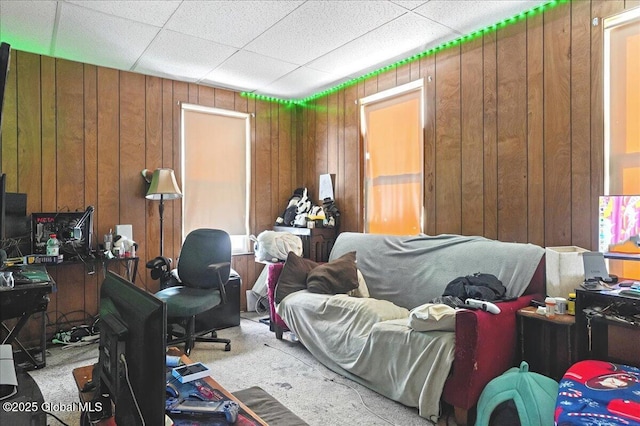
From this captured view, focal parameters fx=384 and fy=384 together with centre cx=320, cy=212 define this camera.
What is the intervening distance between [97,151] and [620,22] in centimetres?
433

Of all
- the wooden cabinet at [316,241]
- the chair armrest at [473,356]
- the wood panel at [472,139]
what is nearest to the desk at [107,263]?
the wooden cabinet at [316,241]

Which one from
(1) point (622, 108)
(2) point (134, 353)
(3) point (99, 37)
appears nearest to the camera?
(2) point (134, 353)

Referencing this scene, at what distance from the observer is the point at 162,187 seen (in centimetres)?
380

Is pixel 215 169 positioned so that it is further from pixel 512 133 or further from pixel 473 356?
pixel 473 356

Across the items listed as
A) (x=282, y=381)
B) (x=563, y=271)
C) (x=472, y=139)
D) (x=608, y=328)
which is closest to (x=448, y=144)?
(x=472, y=139)

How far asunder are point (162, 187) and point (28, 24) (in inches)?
63.4

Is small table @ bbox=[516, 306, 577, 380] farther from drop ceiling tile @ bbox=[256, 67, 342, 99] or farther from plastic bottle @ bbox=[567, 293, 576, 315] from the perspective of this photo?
drop ceiling tile @ bbox=[256, 67, 342, 99]

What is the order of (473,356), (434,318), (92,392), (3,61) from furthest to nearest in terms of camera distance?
1. (434,318)
2. (473,356)
3. (3,61)
4. (92,392)

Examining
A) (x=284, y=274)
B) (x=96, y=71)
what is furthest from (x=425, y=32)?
(x=96, y=71)

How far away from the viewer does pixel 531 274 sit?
2.47m

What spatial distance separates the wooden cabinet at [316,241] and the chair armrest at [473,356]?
2314 mm

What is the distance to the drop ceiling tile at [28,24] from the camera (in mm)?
2662

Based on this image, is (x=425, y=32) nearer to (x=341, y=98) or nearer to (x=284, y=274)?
(x=341, y=98)

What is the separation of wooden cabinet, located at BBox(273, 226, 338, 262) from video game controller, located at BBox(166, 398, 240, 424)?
285cm
